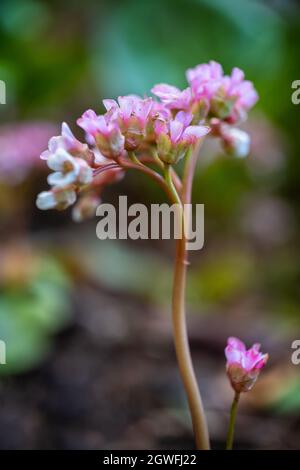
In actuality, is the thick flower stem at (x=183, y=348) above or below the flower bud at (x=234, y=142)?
below

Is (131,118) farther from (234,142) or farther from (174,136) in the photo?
(234,142)

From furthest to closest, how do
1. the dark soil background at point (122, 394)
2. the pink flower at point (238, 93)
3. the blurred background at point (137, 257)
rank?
the blurred background at point (137, 257) → the dark soil background at point (122, 394) → the pink flower at point (238, 93)

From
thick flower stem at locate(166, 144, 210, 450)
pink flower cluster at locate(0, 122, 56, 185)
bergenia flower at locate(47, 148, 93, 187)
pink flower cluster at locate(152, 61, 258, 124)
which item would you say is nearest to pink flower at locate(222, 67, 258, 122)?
pink flower cluster at locate(152, 61, 258, 124)

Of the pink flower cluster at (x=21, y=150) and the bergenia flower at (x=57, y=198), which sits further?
the pink flower cluster at (x=21, y=150)

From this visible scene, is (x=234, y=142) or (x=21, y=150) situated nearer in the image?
(x=234, y=142)

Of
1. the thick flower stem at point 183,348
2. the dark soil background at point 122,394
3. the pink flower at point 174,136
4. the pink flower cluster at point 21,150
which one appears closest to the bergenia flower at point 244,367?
the thick flower stem at point 183,348

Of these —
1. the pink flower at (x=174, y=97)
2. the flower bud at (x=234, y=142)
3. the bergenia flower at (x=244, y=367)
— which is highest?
the flower bud at (x=234, y=142)

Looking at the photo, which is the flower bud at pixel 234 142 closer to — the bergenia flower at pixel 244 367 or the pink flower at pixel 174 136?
the pink flower at pixel 174 136

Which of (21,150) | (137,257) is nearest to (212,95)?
(21,150)

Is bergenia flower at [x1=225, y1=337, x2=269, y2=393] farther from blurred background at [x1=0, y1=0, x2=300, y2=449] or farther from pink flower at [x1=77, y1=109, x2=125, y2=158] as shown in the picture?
blurred background at [x1=0, y1=0, x2=300, y2=449]
